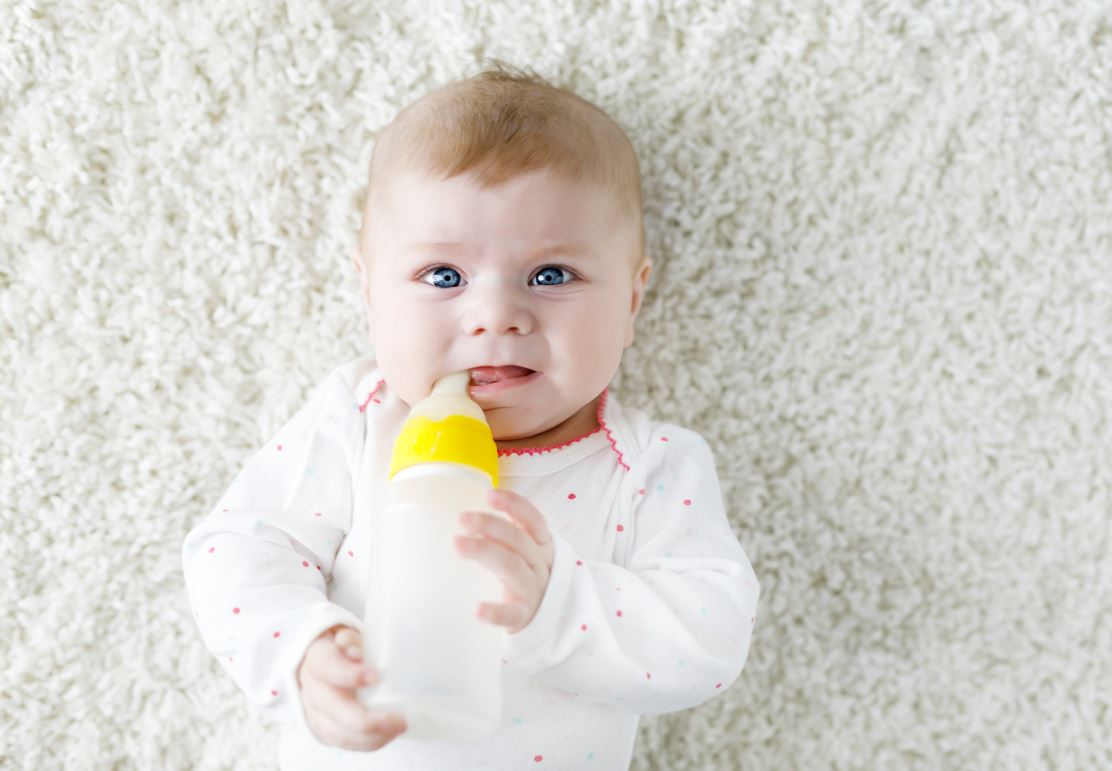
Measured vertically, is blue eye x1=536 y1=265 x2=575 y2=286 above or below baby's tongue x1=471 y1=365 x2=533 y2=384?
above

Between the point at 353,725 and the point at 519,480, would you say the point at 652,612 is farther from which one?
the point at 353,725

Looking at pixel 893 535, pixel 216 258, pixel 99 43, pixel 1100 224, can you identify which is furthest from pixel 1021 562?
pixel 99 43

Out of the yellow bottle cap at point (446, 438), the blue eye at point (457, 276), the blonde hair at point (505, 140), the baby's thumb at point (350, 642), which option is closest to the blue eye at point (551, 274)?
the blue eye at point (457, 276)

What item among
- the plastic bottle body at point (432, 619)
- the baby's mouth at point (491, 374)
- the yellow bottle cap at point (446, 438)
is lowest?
the plastic bottle body at point (432, 619)

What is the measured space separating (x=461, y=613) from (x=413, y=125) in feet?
1.89

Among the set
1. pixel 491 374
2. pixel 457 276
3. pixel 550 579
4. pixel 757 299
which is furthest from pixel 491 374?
pixel 757 299

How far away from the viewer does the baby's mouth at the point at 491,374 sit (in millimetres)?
1162

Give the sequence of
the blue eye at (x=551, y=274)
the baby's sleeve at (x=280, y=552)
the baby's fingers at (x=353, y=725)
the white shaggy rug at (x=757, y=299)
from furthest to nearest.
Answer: the white shaggy rug at (x=757, y=299), the blue eye at (x=551, y=274), the baby's sleeve at (x=280, y=552), the baby's fingers at (x=353, y=725)

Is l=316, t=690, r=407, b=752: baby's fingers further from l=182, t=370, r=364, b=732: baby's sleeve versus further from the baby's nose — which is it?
the baby's nose

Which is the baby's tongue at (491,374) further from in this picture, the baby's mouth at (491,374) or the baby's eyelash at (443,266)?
the baby's eyelash at (443,266)

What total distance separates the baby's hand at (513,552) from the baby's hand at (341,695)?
0.12 meters

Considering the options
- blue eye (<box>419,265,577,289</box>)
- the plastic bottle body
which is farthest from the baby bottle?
blue eye (<box>419,265,577,289</box>)

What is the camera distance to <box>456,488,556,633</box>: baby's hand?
0.94m

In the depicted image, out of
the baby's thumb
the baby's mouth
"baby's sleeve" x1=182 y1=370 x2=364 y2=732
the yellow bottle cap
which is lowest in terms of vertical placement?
"baby's sleeve" x1=182 y1=370 x2=364 y2=732
